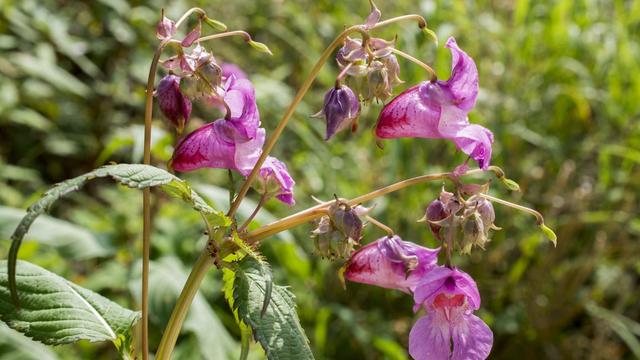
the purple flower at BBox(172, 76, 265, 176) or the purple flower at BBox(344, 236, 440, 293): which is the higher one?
the purple flower at BBox(172, 76, 265, 176)

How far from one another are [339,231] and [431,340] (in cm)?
18

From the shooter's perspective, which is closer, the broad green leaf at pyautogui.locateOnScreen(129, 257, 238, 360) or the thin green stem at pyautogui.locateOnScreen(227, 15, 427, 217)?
the thin green stem at pyautogui.locateOnScreen(227, 15, 427, 217)

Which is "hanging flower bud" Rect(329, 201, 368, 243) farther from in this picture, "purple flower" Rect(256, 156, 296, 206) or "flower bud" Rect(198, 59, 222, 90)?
"flower bud" Rect(198, 59, 222, 90)

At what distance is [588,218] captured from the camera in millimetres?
2947

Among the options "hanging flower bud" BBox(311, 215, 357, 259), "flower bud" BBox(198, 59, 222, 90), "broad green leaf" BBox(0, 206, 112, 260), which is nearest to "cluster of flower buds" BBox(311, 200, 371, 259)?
"hanging flower bud" BBox(311, 215, 357, 259)

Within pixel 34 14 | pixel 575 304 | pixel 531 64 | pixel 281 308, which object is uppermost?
pixel 281 308

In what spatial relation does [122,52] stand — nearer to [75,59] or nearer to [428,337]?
[75,59]

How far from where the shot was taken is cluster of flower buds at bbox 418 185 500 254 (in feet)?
3.35

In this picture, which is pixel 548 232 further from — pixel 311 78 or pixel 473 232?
pixel 311 78

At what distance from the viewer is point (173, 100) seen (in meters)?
1.15

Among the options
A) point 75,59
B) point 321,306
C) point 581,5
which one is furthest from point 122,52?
point 581,5

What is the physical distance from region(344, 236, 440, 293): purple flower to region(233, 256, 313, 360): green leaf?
10 centimetres

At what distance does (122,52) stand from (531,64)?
1758 millimetres

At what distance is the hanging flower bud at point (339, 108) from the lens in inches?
41.6
